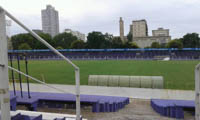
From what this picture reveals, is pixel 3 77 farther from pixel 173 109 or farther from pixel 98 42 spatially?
pixel 98 42

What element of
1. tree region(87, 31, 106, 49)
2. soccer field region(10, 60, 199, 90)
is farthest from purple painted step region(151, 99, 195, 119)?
tree region(87, 31, 106, 49)

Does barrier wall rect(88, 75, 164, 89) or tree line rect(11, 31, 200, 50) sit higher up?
tree line rect(11, 31, 200, 50)

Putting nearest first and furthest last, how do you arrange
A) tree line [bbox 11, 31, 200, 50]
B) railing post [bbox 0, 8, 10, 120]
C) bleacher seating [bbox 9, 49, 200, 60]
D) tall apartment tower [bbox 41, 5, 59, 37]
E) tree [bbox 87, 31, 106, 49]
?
railing post [bbox 0, 8, 10, 120], bleacher seating [bbox 9, 49, 200, 60], tree line [bbox 11, 31, 200, 50], tree [bbox 87, 31, 106, 49], tall apartment tower [bbox 41, 5, 59, 37]

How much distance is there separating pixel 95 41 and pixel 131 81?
60316 millimetres

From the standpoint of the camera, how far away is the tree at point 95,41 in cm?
6938

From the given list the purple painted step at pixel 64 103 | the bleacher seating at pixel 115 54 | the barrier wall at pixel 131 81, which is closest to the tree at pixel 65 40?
the bleacher seating at pixel 115 54

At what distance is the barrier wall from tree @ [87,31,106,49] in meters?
58.8

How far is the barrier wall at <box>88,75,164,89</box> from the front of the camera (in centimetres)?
971

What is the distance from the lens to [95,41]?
6962 centimetres

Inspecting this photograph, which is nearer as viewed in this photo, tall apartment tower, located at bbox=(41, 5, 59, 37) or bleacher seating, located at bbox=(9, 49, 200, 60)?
bleacher seating, located at bbox=(9, 49, 200, 60)

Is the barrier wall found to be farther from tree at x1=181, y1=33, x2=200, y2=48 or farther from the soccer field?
tree at x1=181, y1=33, x2=200, y2=48

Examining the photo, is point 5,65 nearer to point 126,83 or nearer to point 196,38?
point 126,83

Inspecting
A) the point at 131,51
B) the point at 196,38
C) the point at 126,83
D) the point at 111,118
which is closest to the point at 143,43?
the point at 196,38

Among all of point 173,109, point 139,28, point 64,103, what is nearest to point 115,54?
point 64,103
